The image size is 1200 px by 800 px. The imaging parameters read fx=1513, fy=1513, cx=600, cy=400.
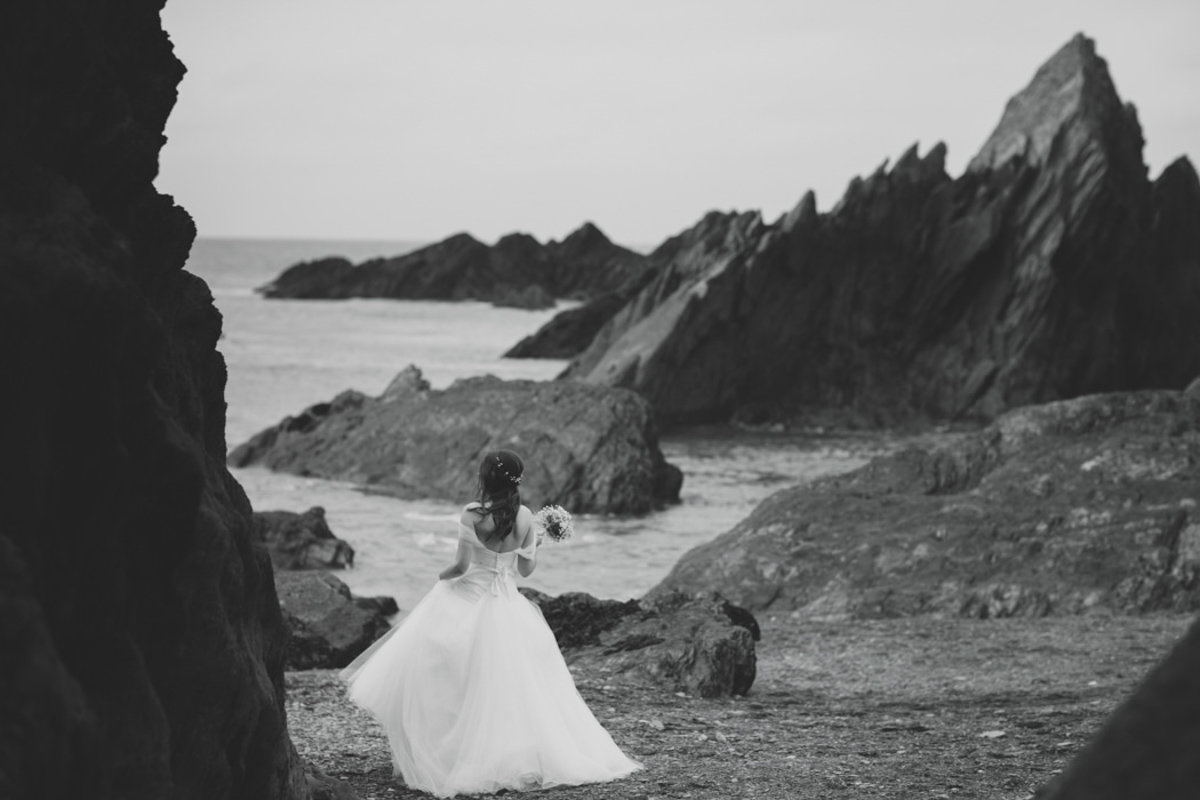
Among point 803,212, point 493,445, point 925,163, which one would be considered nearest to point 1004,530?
point 493,445

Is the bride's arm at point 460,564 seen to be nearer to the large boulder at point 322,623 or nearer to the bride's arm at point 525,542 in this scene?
the bride's arm at point 525,542

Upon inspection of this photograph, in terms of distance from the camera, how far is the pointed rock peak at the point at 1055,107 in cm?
4688

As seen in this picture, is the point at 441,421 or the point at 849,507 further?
the point at 441,421

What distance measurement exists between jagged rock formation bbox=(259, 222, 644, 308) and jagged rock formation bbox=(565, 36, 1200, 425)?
5606 cm

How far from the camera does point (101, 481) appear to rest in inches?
187

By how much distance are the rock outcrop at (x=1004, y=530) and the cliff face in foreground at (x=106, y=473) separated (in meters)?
9.53

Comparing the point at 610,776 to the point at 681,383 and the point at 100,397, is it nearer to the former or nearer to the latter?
the point at 100,397

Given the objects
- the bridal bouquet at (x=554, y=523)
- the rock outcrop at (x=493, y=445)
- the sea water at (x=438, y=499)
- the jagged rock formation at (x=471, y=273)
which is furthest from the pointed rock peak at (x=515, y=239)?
the bridal bouquet at (x=554, y=523)

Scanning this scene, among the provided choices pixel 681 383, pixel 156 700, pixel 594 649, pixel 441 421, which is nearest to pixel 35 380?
pixel 156 700

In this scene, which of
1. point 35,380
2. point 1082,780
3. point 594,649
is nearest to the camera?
point 1082,780

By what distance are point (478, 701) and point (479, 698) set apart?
0.02 m

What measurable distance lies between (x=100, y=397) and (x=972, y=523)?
39.5 feet

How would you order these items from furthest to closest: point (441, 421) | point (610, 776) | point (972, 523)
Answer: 1. point (441, 421)
2. point (972, 523)
3. point (610, 776)

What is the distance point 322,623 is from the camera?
13328 millimetres
